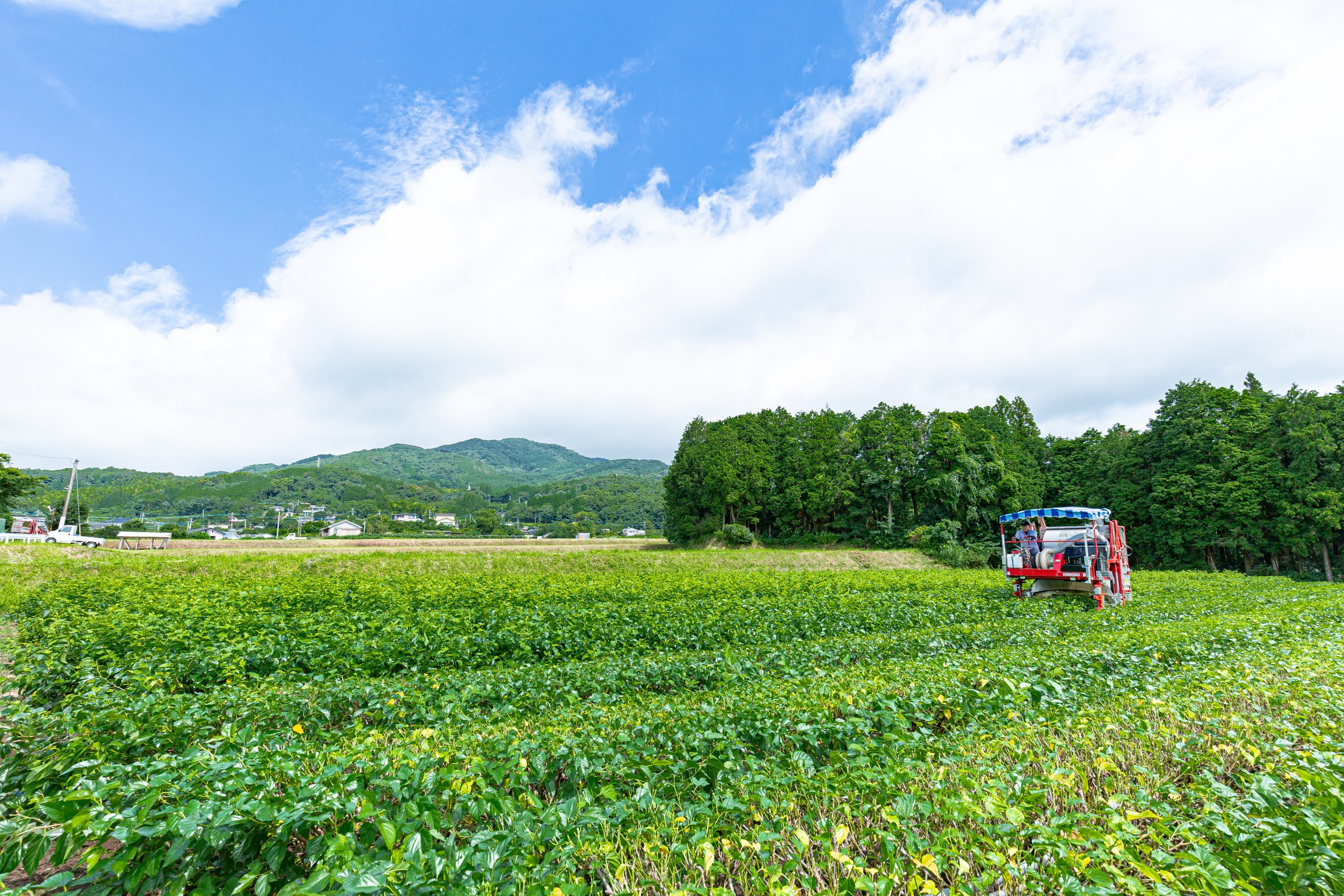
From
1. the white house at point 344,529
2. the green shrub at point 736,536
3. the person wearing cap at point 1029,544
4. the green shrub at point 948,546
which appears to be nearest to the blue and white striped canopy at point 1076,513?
the person wearing cap at point 1029,544

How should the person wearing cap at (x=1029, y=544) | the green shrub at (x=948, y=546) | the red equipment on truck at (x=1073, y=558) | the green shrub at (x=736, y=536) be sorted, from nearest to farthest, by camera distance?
the red equipment on truck at (x=1073, y=558) < the person wearing cap at (x=1029, y=544) < the green shrub at (x=948, y=546) < the green shrub at (x=736, y=536)

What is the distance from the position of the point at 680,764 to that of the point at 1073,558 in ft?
58.6

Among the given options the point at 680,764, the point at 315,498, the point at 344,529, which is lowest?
the point at 344,529

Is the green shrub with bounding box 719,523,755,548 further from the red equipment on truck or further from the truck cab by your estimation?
the truck cab

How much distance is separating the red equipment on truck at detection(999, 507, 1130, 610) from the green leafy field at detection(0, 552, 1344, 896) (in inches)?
249

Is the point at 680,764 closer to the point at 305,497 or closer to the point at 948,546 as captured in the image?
the point at 948,546

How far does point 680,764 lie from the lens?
409cm

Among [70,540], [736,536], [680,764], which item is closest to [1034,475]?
[736,536]

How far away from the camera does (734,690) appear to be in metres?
6.15

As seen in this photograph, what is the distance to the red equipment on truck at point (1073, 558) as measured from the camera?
1620cm

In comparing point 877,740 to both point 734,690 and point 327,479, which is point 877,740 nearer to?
point 734,690

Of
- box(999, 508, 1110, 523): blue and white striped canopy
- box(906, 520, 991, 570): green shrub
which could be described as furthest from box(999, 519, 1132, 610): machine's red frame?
box(906, 520, 991, 570): green shrub

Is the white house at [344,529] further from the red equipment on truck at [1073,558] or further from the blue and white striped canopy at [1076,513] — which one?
the blue and white striped canopy at [1076,513]

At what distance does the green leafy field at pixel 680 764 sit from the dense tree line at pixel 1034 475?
36.7m
